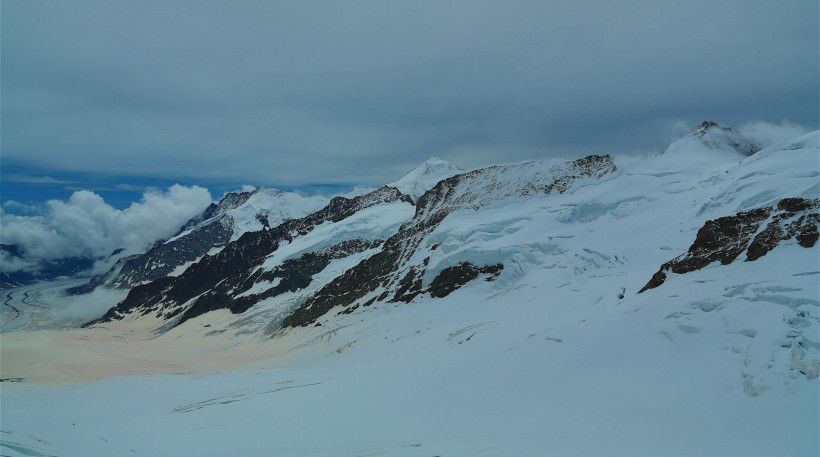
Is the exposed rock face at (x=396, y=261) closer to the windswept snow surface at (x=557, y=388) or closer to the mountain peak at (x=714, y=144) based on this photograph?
the windswept snow surface at (x=557, y=388)

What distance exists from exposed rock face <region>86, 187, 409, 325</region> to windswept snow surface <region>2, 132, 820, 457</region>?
265 feet

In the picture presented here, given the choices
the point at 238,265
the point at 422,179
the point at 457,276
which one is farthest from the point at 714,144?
the point at 238,265

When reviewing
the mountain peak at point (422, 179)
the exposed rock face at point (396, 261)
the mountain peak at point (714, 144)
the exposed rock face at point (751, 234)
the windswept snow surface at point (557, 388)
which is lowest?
the windswept snow surface at point (557, 388)

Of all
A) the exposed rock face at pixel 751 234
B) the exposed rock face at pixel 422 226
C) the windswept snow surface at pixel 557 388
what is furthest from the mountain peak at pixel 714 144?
the exposed rock face at pixel 751 234

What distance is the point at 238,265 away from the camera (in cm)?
19200

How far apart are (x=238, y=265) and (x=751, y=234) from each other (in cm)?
18936

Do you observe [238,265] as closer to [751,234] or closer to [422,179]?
[422,179]

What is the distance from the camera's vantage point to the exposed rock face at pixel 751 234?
2444 centimetres

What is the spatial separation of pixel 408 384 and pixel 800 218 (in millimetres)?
23307

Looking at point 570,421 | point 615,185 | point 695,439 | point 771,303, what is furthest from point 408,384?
point 615,185

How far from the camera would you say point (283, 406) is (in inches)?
982

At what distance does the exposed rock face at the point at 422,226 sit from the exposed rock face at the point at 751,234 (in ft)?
143

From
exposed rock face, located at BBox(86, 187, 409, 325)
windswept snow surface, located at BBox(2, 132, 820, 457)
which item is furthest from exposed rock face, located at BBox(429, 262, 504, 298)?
exposed rock face, located at BBox(86, 187, 409, 325)

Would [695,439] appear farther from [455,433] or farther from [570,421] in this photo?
[455,433]
